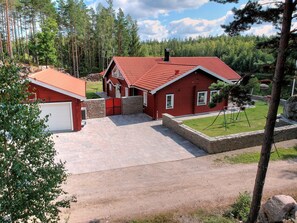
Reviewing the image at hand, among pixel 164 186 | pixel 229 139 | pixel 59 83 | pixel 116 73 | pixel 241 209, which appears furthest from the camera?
pixel 116 73

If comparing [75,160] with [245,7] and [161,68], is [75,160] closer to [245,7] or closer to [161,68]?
[245,7]

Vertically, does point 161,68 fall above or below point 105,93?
above

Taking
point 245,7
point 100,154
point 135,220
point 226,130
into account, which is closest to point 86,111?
point 100,154

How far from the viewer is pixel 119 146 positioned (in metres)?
14.1

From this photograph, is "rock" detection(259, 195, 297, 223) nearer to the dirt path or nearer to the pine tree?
the pine tree

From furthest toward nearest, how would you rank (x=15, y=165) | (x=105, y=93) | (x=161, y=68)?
(x=105, y=93) → (x=161, y=68) → (x=15, y=165)

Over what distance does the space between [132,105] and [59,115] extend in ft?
21.4

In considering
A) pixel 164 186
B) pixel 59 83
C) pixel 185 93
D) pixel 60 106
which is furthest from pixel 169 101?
pixel 164 186

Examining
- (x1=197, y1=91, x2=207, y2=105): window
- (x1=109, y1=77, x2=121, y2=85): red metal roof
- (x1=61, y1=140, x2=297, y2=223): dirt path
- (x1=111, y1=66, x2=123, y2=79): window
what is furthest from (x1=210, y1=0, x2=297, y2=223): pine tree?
(x1=109, y1=77, x2=121, y2=85): red metal roof

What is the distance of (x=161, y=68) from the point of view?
75.6 ft

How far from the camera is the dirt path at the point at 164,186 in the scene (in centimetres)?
822

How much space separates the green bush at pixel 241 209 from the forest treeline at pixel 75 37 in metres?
37.5

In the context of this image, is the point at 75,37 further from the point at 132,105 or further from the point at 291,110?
the point at 291,110

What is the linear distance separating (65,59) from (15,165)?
55657 mm
